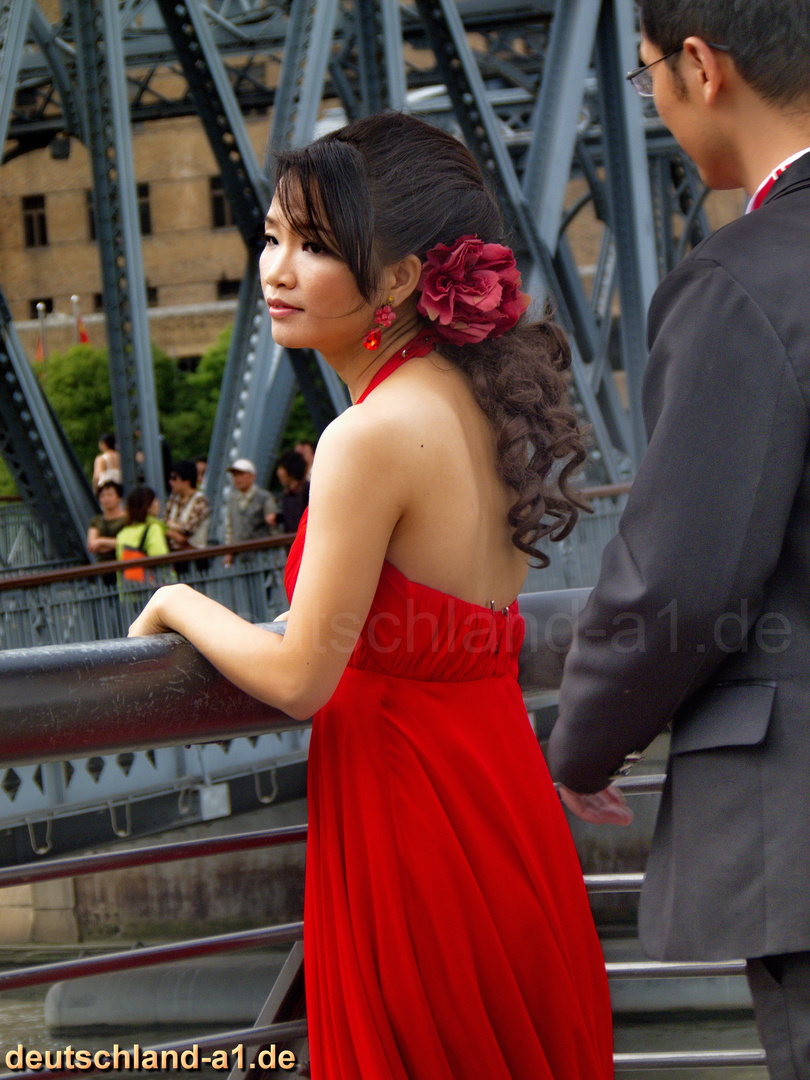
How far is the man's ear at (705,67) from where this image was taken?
4.23ft

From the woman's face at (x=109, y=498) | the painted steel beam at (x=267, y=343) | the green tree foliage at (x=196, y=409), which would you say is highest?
the painted steel beam at (x=267, y=343)

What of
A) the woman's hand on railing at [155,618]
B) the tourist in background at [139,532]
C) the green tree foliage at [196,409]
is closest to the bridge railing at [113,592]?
the tourist in background at [139,532]

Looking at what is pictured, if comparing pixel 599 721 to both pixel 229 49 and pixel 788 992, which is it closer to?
pixel 788 992

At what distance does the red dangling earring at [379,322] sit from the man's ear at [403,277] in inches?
0.5

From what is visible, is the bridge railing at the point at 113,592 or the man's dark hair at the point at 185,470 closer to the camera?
the bridge railing at the point at 113,592

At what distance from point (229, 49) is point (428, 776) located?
19879mm

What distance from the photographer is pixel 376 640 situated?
1.62 m

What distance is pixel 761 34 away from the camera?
1.27 metres

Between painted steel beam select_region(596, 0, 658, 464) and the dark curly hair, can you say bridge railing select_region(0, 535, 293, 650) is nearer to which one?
the dark curly hair

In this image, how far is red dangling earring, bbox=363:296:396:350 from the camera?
1732 millimetres

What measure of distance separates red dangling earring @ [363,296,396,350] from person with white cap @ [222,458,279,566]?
26.8ft

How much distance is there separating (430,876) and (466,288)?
766 mm

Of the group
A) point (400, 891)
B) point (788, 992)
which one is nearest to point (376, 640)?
point (400, 891)

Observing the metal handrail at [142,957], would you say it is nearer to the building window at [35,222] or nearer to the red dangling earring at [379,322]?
the red dangling earring at [379,322]
